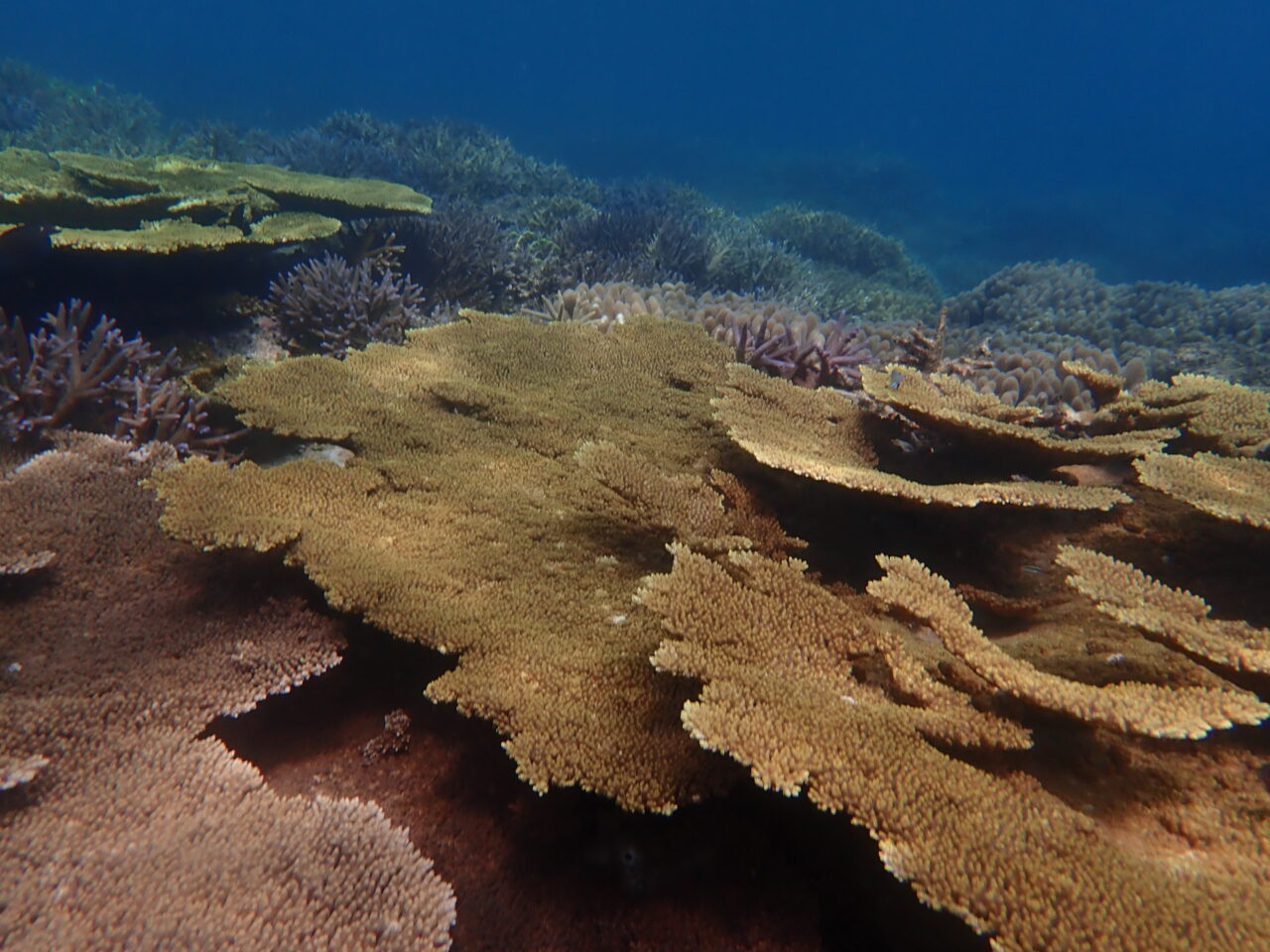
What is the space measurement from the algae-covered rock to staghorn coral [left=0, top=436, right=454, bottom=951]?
3.17 metres

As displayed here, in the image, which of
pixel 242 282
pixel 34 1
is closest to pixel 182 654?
pixel 242 282

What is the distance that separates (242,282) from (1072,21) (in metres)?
121

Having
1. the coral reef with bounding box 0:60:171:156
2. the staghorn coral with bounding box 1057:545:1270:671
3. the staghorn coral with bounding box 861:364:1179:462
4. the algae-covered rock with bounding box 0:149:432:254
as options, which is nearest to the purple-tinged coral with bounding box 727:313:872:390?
the staghorn coral with bounding box 861:364:1179:462

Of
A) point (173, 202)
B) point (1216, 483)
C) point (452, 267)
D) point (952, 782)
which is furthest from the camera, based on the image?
point (452, 267)

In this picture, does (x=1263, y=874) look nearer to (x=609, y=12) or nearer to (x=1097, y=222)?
Answer: (x=1097, y=222)

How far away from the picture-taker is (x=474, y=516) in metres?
3.03

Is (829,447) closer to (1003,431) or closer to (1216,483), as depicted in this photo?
(1003,431)

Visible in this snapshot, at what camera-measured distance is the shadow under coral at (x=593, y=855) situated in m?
1.97

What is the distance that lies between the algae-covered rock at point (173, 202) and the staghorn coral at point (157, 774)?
125 inches

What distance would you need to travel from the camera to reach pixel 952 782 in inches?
70.6

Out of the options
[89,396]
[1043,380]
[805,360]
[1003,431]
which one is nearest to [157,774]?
[89,396]

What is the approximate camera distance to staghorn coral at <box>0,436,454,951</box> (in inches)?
70.8

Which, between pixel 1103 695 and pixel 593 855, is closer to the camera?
pixel 1103 695

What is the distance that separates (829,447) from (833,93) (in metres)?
92.5
